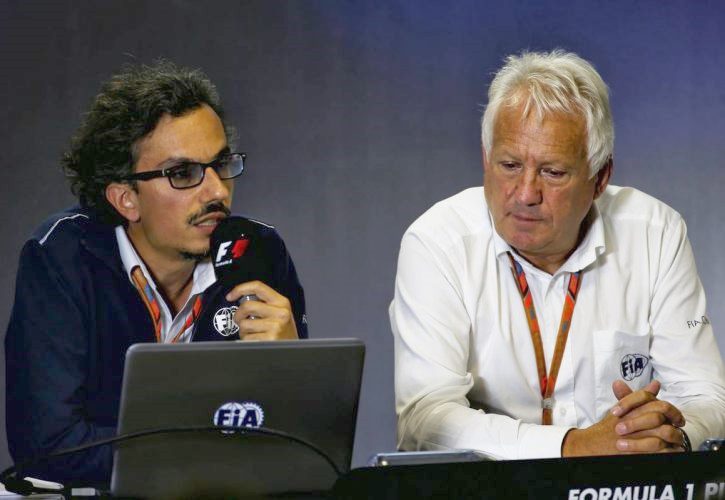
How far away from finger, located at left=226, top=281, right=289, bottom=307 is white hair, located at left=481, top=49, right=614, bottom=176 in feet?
2.21

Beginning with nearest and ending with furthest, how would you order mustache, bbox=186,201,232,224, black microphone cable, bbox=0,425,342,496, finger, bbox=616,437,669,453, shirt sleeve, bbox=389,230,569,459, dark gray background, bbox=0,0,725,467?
black microphone cable, bbox=0,425,342,496
finger, bbox=616,437,669,453
shirt sleeve, bbox=389,230,569,459
mustache, bbox=186,201,232,224
dark gray background, bbox=0,0,725,467

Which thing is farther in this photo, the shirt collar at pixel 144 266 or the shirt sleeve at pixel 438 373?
the shirt collar at pixel 144 266

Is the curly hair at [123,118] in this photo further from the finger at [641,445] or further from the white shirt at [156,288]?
the finger at [641,445]

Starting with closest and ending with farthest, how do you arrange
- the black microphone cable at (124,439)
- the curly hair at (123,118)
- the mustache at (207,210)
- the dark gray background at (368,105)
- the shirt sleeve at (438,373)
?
the black microphone cable at (124,439) → the shirt sleeve at (438,373) → the mustache at (207,210) → the curly hair at (123,118) → the dark gray background at (368,105)

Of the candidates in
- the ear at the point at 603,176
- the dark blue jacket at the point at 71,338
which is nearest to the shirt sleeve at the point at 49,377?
the dark blue jacket at the point at 71,338

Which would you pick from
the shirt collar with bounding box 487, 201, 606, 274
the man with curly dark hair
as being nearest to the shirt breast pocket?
the shirt collar with bounding box 487, 201, 606, 274

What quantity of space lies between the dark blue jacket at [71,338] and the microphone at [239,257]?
113 millimetres

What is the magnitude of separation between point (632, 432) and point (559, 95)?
770mm

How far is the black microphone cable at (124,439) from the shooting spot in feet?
4.31

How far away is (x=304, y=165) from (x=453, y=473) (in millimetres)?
2856

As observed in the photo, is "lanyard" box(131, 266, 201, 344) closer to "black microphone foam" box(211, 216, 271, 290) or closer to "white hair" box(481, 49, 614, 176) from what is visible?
"black microphone foam" box(211, 216, 271, 290)

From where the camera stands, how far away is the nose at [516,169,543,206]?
7.27 ft

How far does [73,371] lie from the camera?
210 centimetres

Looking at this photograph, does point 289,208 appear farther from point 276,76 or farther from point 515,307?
point 515,307
